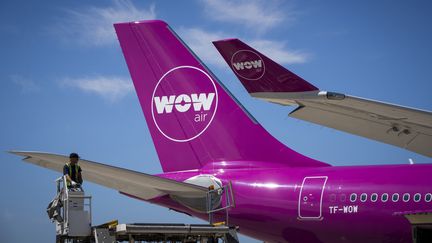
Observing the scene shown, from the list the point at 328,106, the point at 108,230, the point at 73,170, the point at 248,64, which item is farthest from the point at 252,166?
the point at 108,230

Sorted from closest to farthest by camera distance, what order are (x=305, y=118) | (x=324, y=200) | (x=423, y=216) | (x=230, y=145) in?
1. (x=423, y=216)
2. (x=305, y=118)
3. (x=324, y=200)
4. (x=230, y=145)

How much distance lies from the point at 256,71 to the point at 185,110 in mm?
6988

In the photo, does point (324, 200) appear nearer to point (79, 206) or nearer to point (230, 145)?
point (230, 145)

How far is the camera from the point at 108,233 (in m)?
11.0

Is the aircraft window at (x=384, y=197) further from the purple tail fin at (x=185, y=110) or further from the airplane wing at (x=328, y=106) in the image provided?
the purple tail fin at (x=185, y=110)

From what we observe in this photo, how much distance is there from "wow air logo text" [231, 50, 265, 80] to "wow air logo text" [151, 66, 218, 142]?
218 inches

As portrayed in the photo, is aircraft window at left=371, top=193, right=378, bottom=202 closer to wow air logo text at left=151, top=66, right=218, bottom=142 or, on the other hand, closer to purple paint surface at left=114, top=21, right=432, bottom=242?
purple paint surface at left=114, top=21, right=432, bottom=242

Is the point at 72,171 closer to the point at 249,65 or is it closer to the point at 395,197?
the point at 249,65

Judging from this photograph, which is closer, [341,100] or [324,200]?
[341,100]

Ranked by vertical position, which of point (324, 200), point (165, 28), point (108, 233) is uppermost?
point (165, 28)

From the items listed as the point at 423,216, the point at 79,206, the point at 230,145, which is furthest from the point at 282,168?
the point at 79,206

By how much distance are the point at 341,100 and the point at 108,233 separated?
4.49 metres

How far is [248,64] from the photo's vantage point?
13.4 metres

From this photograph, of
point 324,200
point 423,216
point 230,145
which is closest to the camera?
point 423,216
